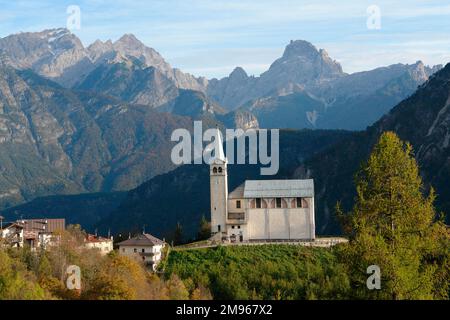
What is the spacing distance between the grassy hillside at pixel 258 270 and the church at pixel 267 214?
536 centimetres

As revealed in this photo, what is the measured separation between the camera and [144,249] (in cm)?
11131

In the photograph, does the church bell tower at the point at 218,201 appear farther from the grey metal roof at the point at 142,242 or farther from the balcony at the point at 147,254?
the balcony at the point at 147,254

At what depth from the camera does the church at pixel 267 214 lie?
11575 cm

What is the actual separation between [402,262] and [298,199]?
7388 cm

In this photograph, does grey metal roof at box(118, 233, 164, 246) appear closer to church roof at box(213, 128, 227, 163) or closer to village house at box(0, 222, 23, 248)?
village house at box(0, 222, 23, 248)

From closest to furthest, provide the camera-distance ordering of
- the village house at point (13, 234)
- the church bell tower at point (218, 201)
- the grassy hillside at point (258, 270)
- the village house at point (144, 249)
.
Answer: the grassy hillside at point (258, 270) < the village house at point (144, 249) < the village house at point (13, 234) < the church bell tower at point (218, 201)

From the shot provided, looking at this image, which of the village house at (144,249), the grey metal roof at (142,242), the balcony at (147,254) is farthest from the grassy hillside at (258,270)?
the grey metal roof at (142,242)

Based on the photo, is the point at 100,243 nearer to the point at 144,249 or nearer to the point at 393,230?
the point at 144,249

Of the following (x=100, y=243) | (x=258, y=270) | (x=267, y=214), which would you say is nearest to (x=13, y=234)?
(x=100, y=243)

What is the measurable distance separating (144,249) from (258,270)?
18939 mm

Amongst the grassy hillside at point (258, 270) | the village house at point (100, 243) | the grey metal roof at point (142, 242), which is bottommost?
the grassy hillside at point (258, 270)

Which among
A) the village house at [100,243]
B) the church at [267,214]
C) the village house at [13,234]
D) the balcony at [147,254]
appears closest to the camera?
the balcony at [147,254]
